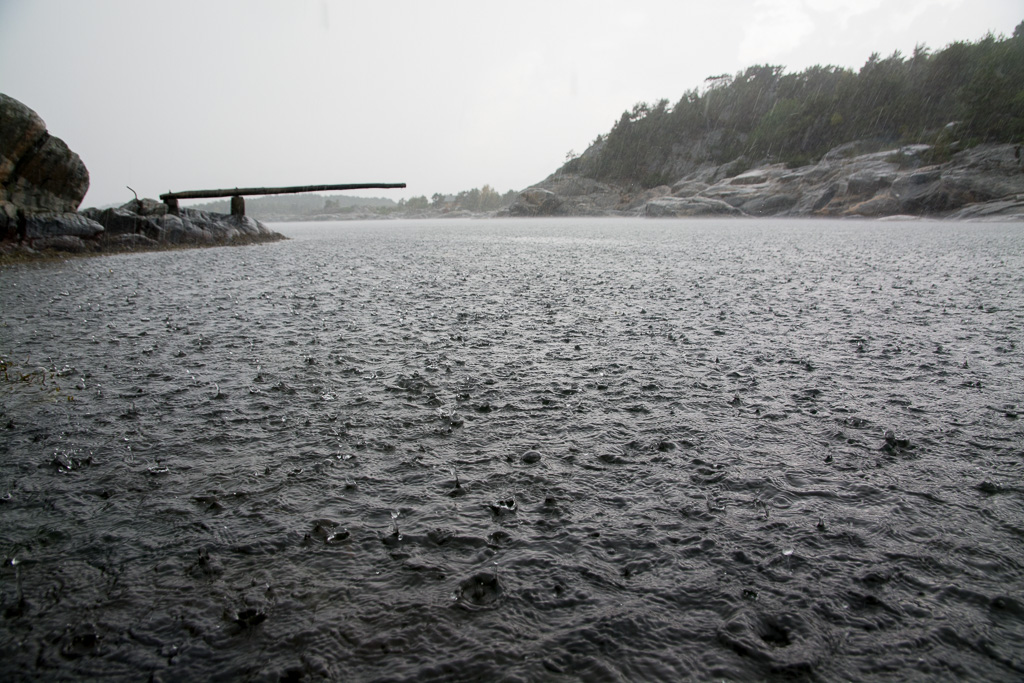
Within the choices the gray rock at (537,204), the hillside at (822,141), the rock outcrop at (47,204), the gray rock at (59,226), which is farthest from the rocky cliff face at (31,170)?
the gray rock at (537,204)

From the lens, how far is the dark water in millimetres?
3090

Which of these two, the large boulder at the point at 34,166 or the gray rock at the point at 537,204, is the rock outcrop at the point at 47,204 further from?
the gray rock at the point at 537,204

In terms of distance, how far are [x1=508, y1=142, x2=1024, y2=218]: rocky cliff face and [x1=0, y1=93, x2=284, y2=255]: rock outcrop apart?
77.8 metres

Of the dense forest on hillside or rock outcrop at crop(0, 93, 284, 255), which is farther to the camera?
the dense forest on hillside

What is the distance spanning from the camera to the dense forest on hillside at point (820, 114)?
74188 mm

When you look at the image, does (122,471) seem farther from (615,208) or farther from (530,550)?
(615,208)

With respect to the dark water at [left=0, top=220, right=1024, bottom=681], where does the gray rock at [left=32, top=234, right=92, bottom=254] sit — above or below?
above

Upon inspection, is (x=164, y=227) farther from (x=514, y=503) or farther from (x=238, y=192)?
(x=514, y=503)

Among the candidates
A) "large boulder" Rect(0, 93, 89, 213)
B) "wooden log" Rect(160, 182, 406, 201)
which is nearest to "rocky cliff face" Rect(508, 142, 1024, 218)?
"wooden log" Rect(160, 182, 406, 201)

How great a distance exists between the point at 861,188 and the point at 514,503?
8854 cm

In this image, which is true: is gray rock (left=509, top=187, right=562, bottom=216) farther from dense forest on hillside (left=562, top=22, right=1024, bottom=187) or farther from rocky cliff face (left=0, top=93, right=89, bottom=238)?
rocky cliff face (left=0, top=93, right=89, bottom=238)

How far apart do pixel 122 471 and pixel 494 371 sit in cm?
496

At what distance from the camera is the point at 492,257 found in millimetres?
27781

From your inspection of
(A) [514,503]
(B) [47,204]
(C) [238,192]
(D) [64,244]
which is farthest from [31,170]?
(A) [514,503]
